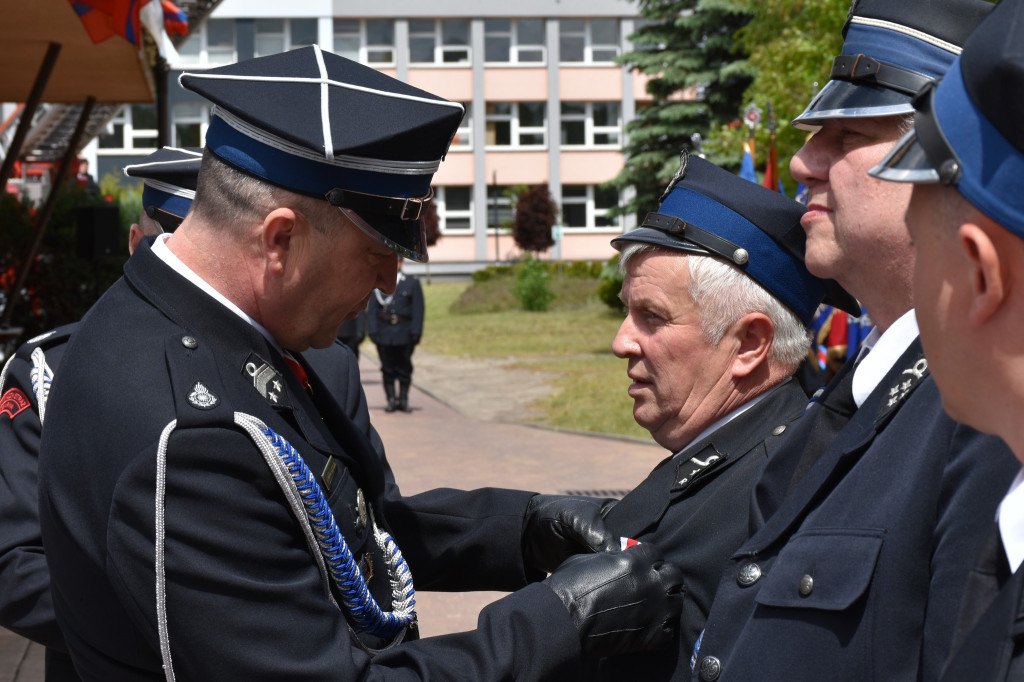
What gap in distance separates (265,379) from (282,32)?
148 feet

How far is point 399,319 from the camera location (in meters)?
15.0

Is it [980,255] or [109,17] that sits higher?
[109,17]

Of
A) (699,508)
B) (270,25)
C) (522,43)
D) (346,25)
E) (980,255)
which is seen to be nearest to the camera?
(980,255)

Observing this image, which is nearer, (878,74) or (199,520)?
(199,520)


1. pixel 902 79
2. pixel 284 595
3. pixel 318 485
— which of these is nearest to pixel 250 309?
pixel 318 485

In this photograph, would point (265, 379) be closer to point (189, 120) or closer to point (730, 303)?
point (730, 303)

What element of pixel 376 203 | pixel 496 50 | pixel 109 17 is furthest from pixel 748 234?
pixel 496 50

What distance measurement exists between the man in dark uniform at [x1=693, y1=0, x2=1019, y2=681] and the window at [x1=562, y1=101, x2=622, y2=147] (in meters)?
44.5

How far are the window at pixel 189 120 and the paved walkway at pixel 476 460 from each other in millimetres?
29561

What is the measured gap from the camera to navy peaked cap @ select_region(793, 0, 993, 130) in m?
1.86

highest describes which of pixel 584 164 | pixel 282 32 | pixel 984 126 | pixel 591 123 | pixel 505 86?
pixel 984 126

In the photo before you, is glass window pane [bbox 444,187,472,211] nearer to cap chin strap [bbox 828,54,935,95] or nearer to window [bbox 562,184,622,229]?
window [bbox 562,184,622,229]

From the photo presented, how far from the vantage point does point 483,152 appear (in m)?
45.1

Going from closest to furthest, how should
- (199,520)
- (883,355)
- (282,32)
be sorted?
(199,520)
(883,355)
(282,32)
